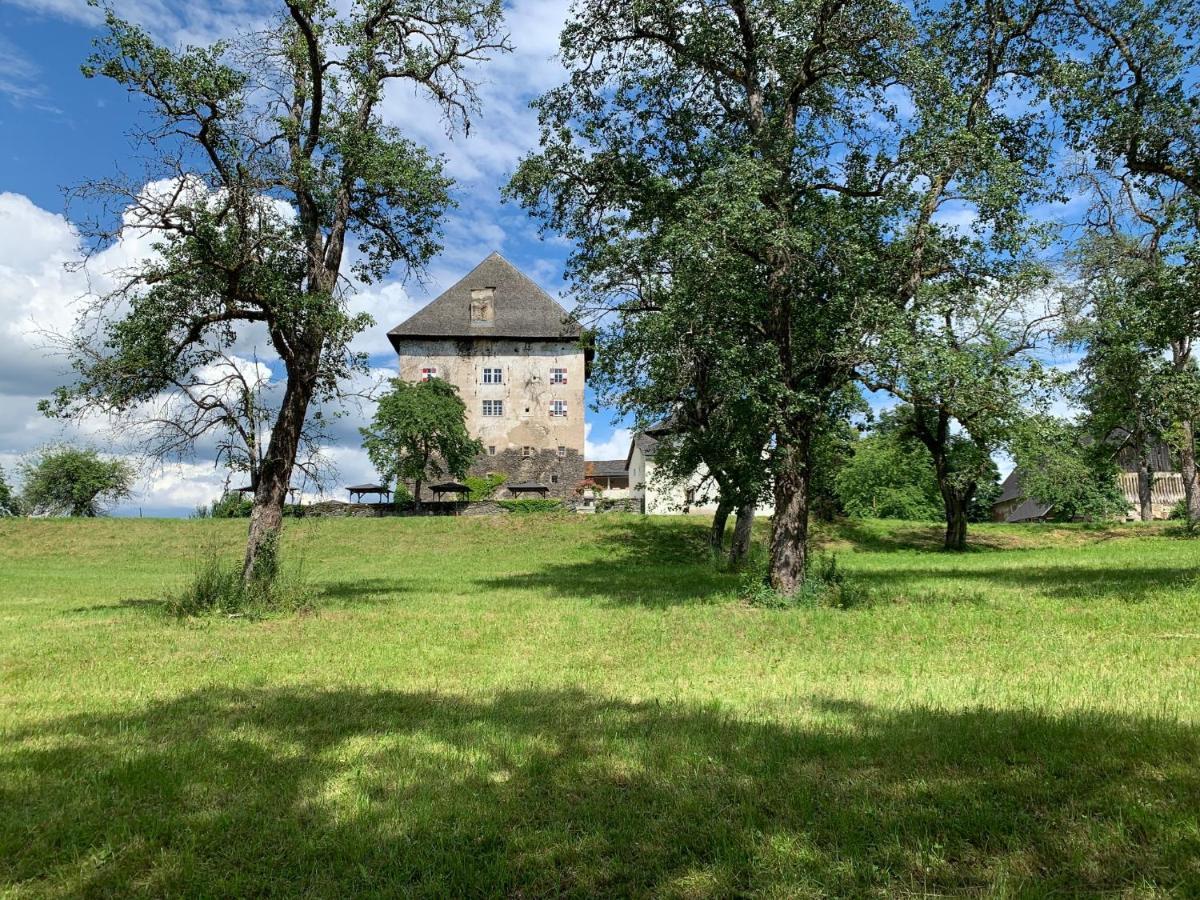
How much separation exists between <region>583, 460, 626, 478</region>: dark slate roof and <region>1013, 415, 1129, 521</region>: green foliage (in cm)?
4310

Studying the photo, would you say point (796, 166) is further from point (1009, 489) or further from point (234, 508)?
point (1009, 489)

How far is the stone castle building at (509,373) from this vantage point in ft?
207

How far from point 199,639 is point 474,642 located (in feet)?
14.1

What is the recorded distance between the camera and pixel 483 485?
60.2 m

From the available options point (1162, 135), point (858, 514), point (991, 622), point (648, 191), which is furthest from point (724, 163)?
point (858, 514)

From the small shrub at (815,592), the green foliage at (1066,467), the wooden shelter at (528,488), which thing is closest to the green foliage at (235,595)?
the small shrub at (815,592)

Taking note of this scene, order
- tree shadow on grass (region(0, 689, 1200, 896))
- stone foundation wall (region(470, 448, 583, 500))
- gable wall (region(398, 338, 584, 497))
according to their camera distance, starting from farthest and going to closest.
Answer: gable wall (region(398, 338, 584, 497)) → stone foundation wall (region(470, 448, 583, 500)) → tree shadow on grass (region(0, 689, 1200, 896))

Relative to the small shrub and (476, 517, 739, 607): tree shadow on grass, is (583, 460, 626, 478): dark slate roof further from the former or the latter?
the small shrub

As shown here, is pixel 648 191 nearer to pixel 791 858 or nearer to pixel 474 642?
pixel 474 642

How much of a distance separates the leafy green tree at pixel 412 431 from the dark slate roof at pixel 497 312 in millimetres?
10535

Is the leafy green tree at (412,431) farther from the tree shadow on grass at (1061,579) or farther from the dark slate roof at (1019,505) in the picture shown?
the dark slate roof at (1019,505)

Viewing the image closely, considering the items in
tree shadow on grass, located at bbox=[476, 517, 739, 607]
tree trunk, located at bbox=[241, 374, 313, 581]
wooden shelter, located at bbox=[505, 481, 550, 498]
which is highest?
tree trunk, located at bbox=[241, 374, 313, 581]

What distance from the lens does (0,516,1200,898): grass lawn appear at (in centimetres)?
382

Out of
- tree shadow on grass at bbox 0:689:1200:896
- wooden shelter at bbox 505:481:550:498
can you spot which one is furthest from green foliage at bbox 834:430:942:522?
tree shadow on grass at bbox 0:689:1200:896
